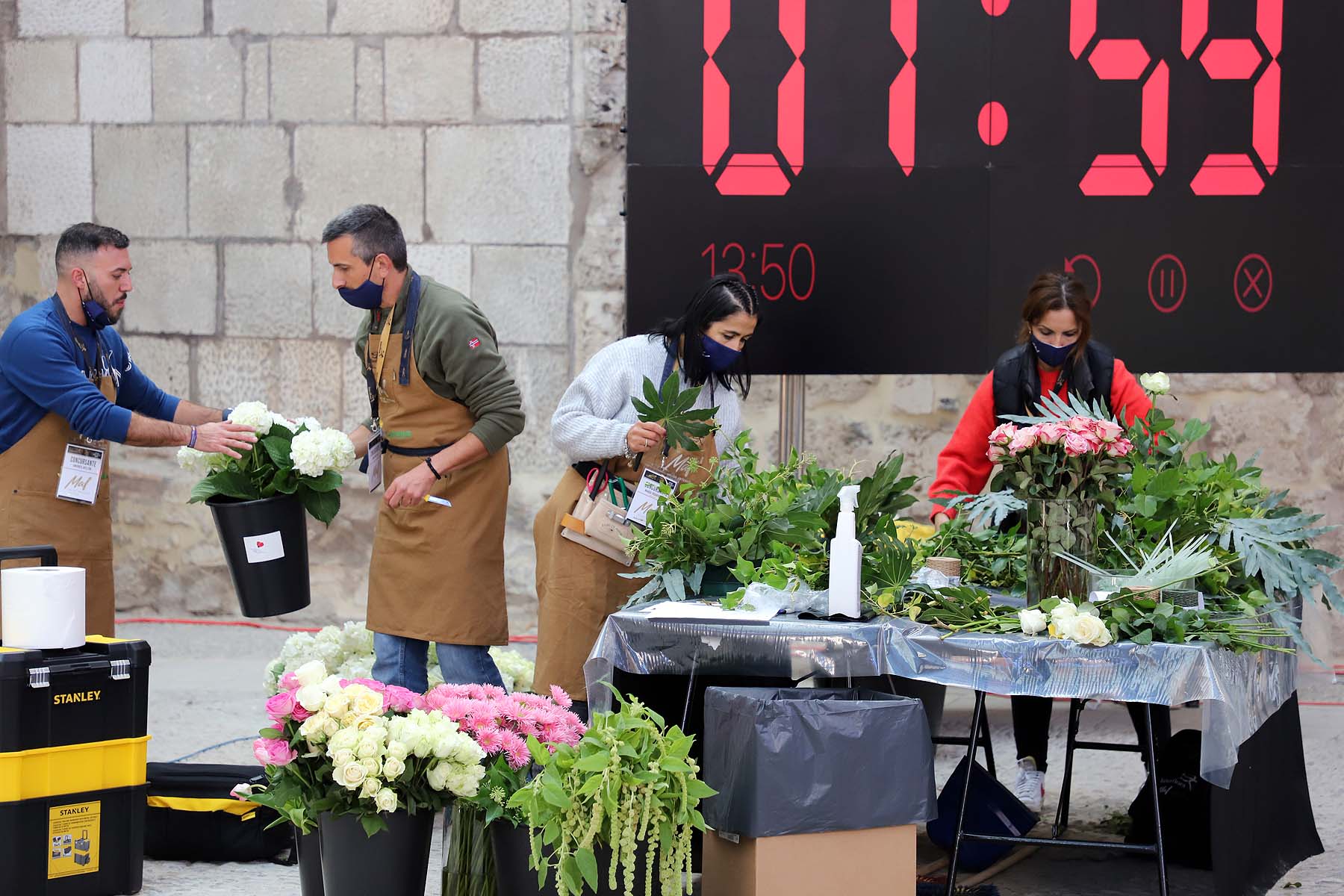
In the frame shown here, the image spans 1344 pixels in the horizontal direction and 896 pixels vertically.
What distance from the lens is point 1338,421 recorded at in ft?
18.4

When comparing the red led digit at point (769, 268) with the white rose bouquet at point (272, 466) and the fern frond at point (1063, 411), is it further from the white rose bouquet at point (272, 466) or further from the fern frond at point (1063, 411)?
the white rose bouquet at point (272, 466)

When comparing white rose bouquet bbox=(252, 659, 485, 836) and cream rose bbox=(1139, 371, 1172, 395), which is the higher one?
cream rose bbox=(1139, 371, 1172, 395)

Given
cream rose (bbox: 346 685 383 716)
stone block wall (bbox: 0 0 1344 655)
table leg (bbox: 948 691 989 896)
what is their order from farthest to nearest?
stone block wall (bbox: 0 0 1344 655) → table leg (bbox: 948 691 989 896) → cream rose (bbox: 346 685 383 716)

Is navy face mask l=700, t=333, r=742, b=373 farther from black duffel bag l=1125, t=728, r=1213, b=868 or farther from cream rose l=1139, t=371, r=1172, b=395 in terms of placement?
black duffel bag l=1125, t=728, r=1213, b=868

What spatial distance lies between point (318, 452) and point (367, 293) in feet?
1.50

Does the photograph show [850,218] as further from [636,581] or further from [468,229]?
[468,229]

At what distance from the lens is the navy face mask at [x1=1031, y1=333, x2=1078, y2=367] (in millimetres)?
3926

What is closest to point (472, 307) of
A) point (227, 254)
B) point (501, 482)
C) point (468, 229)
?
point (501, 482)

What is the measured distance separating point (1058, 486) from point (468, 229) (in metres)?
3.41

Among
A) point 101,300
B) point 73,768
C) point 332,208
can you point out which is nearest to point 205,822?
point 73,768

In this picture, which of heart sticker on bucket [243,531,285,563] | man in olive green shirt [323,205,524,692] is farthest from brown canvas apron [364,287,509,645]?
heart sticker on bucket [243,531,285,563]

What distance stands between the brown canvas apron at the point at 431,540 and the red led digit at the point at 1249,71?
2280mm

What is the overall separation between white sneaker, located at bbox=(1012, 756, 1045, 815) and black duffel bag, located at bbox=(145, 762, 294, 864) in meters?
1.90

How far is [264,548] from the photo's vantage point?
3703mm
